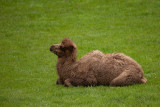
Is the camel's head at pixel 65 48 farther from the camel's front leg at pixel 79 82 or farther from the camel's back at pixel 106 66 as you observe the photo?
the camel's front leg at pixel 79 82

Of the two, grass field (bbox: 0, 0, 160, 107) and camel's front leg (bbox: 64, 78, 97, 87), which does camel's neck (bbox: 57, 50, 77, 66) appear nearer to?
camel's front leg (bbox: 64, 78, 97, 87)

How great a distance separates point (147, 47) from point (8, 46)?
7.59m

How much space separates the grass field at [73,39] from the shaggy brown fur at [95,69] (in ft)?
1.05

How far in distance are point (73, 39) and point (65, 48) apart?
341 inches

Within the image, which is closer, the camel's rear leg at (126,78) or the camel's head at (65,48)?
the camel's rear leg at (126,78)

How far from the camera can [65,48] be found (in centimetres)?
1033

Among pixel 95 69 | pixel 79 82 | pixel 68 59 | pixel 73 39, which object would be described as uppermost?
pixel 68 59

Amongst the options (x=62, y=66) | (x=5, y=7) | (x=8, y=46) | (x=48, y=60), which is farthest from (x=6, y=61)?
(x=5, y=7)

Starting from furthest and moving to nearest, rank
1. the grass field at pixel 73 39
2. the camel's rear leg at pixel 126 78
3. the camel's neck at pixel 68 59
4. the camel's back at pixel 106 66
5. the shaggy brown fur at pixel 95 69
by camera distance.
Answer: the camel's neck at pixel 68 59
the camel's back at pixel 106 66
the shaggy brown fur at pixel 95 69
the camel's rear leg at pixel 126 78
the grass field at pixel 73 39

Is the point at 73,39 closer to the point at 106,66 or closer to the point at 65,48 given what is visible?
the point at 65,48

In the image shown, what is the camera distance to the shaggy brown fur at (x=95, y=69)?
9891 mm

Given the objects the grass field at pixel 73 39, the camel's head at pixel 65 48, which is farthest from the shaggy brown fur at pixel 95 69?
the grass field at pixel 73 39

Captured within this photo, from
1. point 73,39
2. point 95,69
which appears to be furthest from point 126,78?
point 73,39

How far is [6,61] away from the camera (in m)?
15.0
